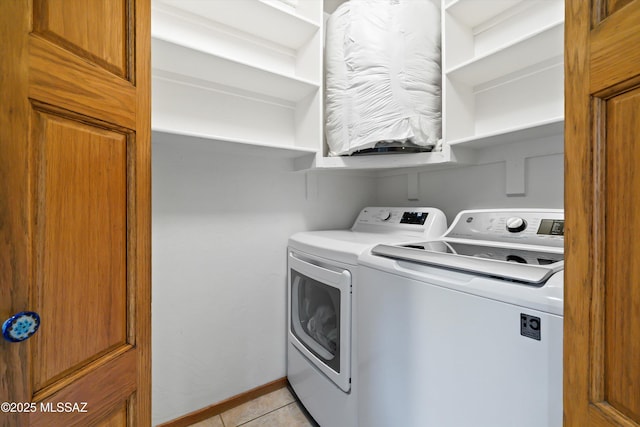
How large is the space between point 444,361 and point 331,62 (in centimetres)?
157

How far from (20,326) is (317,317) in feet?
4.19

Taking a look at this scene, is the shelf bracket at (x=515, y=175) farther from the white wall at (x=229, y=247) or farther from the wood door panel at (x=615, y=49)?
the wood door panel at (x=615, y=49)

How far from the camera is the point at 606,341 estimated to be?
0.46 metres

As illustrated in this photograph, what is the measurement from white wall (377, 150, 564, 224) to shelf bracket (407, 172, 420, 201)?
20 millimetres

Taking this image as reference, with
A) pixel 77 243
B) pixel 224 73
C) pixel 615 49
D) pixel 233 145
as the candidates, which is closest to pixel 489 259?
pixel 615 49

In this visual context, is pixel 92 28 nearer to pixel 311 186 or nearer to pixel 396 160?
pixel 396 160

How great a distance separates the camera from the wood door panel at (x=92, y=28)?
562 mm

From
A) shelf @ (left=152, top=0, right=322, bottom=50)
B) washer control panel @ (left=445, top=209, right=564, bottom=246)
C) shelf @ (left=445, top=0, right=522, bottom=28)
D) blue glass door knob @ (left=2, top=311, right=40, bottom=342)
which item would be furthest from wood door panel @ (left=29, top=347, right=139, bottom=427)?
shelf @ (left=445, top=0, right=522, bottom=28)

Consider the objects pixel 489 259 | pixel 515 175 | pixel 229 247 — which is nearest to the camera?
pixel 489 259

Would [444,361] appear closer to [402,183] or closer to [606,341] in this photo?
[606,341]

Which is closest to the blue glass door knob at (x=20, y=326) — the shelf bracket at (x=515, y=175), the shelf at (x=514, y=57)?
the shelf at (x=514, y=57)

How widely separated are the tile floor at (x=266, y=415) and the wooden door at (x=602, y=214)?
147 cm

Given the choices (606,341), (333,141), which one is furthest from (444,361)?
(333,141)

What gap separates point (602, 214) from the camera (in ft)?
1.53
